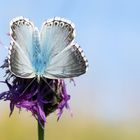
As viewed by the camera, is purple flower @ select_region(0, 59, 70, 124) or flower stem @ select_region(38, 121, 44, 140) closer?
flower stem @ select_region(38, 121, 44, 140)

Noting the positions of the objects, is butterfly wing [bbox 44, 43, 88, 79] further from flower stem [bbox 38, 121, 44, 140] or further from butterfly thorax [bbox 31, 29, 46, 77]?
flower stem [bbox 38, 121, 44, 140]

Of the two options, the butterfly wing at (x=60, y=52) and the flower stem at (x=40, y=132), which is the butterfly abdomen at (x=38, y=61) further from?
the flower stem at (x=40, y=132)

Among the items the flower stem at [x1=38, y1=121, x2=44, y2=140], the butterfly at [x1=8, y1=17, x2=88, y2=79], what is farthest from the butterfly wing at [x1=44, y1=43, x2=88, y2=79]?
the flower stem at [x1=38, y1=121, x2=44, y2=140]

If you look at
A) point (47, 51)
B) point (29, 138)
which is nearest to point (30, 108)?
point (47, 51)

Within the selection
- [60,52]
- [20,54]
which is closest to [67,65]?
[60,52]

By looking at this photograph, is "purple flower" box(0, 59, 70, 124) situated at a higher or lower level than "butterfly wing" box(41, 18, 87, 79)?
lower

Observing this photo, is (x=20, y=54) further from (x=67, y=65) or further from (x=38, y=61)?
(x=67, y=65)

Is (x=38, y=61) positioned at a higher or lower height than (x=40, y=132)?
higher

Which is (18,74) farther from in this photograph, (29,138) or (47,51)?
(29,138)
